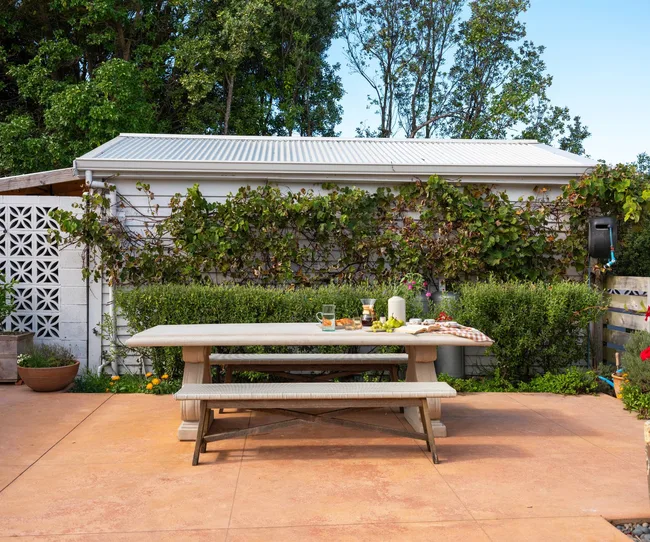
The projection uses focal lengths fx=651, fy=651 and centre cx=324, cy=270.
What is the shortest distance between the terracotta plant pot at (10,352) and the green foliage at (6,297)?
264mm

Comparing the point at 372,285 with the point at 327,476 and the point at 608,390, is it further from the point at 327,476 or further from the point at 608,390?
the point at 327,476

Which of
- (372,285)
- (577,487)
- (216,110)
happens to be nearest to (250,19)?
(216,110)

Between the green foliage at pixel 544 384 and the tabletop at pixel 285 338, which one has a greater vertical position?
the tabletop at pixel 285 338

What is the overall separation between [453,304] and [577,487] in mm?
3185

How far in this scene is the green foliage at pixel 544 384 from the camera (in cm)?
688

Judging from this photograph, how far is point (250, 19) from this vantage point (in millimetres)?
16938

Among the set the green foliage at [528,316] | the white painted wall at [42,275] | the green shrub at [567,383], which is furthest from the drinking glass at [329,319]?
the white painted wall at [42,275]

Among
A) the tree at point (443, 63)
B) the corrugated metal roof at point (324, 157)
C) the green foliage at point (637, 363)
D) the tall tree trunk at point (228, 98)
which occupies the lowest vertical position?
the green foliage at point (637, 363)

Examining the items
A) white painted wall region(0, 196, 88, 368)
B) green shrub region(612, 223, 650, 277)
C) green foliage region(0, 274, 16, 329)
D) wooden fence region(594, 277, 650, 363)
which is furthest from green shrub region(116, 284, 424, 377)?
green shrub region(612, 223, 650, 277)

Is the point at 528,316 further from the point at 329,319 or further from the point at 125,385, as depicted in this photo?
the point at 125,385

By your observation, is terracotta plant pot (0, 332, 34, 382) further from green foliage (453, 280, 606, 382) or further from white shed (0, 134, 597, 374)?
green foliage (453, 280, 606, 382)

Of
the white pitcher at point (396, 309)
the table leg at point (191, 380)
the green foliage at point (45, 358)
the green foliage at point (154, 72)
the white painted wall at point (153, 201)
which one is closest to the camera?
the table leg at point (191, 380)

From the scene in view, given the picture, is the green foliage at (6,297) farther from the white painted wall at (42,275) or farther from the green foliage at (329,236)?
the green foliage at (329,236)

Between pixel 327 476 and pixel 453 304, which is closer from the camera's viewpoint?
pixel 327 476
